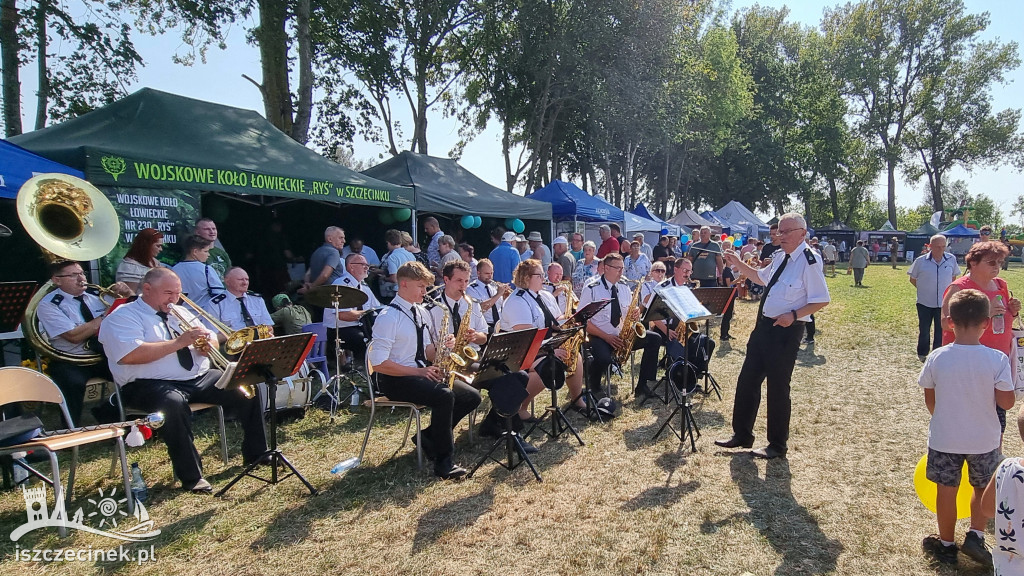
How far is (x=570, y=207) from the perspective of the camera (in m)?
14.2

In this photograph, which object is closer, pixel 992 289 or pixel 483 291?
pixel 992 289

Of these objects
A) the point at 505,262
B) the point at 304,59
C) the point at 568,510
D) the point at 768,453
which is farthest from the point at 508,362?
the point at 304,59

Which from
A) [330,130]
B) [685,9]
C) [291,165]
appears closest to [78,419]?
[291,165]

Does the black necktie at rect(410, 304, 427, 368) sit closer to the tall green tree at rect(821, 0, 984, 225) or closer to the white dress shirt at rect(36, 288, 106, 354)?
the white dress shirt at rect(36, 288, 106, 354)

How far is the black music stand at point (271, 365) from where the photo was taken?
148 inches

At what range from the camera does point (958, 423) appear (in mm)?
2857

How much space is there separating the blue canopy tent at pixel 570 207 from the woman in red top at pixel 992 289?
10.0 metres

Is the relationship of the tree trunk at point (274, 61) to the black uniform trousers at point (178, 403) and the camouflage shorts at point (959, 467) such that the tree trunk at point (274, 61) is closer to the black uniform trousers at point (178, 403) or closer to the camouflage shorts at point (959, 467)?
the black uniform trousers at point (178, 403)

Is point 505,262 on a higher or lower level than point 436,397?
higher

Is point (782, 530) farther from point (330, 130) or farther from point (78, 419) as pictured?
point (330, 130)

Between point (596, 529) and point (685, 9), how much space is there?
24228mm

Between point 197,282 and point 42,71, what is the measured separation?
11494mm

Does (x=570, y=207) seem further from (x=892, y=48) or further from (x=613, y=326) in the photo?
(x=892, y=48)

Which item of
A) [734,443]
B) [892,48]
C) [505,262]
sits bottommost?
[734,443]
